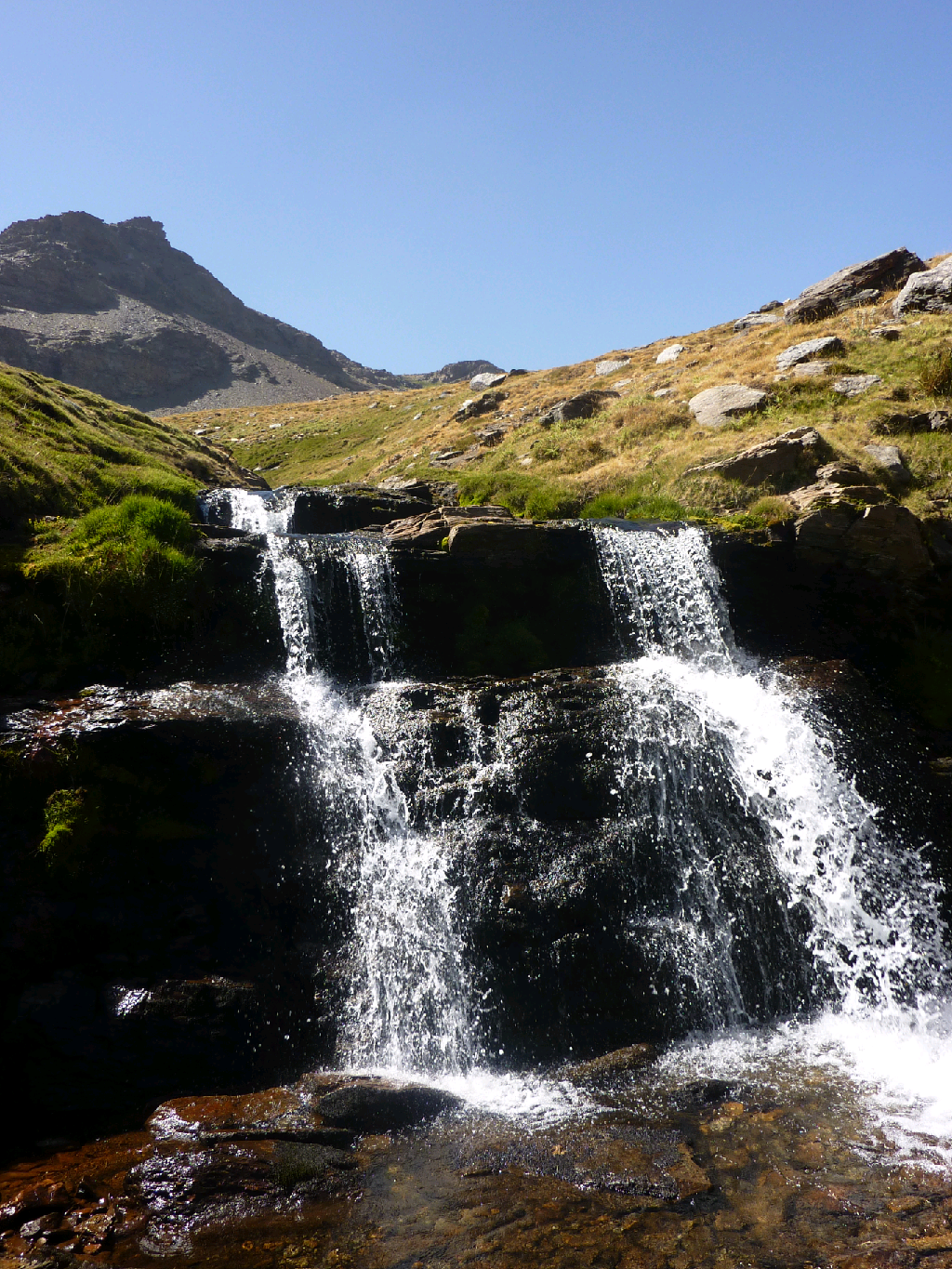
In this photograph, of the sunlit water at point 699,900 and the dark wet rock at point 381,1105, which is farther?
the sunlit water at point 699,900

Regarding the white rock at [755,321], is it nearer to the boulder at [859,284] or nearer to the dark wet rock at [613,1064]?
the boulder at [859,284]

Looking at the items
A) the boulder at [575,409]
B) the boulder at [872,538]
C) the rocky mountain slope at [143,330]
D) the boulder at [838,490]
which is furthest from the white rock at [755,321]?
the rocky mountain slope at [143,330]

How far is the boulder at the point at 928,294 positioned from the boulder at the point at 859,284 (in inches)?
98.2

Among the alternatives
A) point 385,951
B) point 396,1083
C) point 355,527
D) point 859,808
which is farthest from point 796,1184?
point 355,527

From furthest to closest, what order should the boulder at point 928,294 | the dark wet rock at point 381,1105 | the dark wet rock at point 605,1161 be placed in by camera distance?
the boulder at point 928,294
the dark wet rock at point 381,1105
the dark wet rock at point 605,1161

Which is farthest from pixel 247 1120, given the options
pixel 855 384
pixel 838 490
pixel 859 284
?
pixel 859 284

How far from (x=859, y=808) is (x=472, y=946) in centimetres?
652

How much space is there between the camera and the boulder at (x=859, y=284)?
32844mm

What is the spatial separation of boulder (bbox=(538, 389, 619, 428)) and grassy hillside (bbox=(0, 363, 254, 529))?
1409cm

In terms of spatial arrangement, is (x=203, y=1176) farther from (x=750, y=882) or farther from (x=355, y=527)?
(x=355, y=527)

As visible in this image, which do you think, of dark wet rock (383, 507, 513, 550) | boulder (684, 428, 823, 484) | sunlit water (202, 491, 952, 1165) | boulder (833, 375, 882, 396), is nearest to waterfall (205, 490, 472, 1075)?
sunlit water (202, 491, 952, 1165)

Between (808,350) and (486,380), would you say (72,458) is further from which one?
(486,380)

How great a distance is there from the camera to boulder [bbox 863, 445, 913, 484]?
18750mm

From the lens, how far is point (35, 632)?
37.9ft
